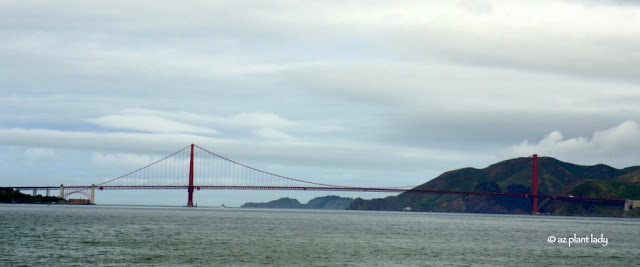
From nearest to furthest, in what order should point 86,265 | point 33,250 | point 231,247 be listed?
point 86,265
point 33,250
point 231,247

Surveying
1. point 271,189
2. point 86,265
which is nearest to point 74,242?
point 86,265

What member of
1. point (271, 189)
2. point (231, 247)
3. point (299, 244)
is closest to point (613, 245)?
point (299, 244)

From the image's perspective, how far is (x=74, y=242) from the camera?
56094mm

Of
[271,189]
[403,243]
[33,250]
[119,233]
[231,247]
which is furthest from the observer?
[271,189]

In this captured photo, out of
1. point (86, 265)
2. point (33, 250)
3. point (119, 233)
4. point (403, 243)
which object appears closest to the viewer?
point (86, 265)

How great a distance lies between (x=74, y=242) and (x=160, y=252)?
35.9ft

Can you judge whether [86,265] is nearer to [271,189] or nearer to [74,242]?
[74,242]

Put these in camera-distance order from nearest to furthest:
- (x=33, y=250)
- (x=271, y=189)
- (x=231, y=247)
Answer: (x=33, y=250) < (x=231, y=247) < (x=271, y=189)

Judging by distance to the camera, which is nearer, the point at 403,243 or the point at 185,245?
the point at 185,245

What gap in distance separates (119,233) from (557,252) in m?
41.1

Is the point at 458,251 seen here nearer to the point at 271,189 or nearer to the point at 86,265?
the point at 86,265

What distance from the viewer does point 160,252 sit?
49.2 m

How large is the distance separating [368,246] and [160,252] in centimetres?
1821

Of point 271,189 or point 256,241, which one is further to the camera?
point 271,189
